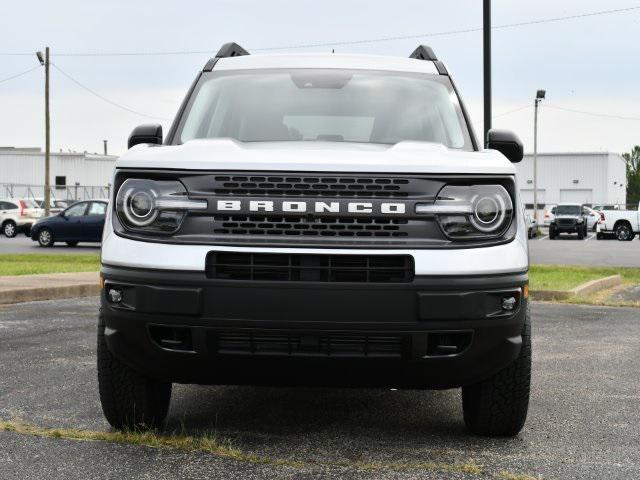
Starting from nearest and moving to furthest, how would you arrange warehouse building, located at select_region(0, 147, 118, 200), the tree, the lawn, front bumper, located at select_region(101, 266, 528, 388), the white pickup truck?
front bumper, located at select_region(101, 266, 528, 388) < the lawn < the white pickup truck < warehouse building, located at select_region(0, 147, 118, 200) < the tree

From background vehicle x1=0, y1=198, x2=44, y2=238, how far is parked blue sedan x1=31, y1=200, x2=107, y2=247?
10.2 metres

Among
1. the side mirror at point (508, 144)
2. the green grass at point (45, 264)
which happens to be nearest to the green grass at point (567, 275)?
the side mirror at point (508, 144)

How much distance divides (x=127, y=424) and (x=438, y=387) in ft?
4.90

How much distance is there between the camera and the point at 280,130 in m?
5.03

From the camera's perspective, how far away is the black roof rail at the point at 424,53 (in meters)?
5.86

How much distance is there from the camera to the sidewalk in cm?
1069

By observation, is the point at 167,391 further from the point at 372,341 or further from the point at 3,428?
the point at 372,341

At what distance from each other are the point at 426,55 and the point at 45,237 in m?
23.5

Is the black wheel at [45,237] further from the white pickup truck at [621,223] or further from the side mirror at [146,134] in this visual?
the side mirror at [146,134]

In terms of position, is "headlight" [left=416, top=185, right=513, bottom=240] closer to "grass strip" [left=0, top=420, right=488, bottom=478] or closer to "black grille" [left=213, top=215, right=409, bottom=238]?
"black grille" [left=213, top=215, right=409, bottom=238]

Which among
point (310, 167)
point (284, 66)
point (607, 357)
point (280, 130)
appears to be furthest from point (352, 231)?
point (607, 357)

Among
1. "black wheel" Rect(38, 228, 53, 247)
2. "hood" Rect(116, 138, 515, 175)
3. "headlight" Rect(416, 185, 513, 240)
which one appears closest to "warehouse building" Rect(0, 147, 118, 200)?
"black wheel" Rect(38, 228, 53, 247)

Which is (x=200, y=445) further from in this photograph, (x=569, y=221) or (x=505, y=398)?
(x=569, y=221)

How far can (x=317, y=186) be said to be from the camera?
12.7 feet
